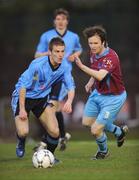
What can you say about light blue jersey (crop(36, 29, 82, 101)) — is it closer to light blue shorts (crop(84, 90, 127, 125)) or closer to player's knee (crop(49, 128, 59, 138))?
light blue shorts (crop(84, 90, 127, 125))

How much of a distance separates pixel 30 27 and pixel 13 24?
445 millimetres

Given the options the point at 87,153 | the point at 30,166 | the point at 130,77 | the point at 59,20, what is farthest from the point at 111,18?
the point at 30,166

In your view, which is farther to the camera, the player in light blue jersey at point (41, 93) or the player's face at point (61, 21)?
the player's face at point (61, 21)

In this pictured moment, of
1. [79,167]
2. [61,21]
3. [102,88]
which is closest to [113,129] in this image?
[102,88]

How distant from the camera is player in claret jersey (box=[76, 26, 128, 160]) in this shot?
10797 mm

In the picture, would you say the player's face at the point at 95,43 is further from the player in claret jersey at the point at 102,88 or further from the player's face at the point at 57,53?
the player's face at the point at 57,53

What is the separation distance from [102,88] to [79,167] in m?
1.40

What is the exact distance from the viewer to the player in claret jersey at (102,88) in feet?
35.4

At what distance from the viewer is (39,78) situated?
10664mm

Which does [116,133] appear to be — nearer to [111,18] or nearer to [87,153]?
[87,153]

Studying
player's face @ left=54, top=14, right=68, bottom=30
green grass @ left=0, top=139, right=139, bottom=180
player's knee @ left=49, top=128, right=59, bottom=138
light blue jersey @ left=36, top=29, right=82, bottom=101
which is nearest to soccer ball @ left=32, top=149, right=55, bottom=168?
green grass @ left=0, top=139, right=139, bottom=180

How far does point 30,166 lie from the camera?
33.5 feet

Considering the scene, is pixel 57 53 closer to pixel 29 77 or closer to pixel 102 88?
pixel 29 77

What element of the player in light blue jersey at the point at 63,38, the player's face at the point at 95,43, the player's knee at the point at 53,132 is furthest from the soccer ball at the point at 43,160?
the player in light blue jersey at the point at 63,38
